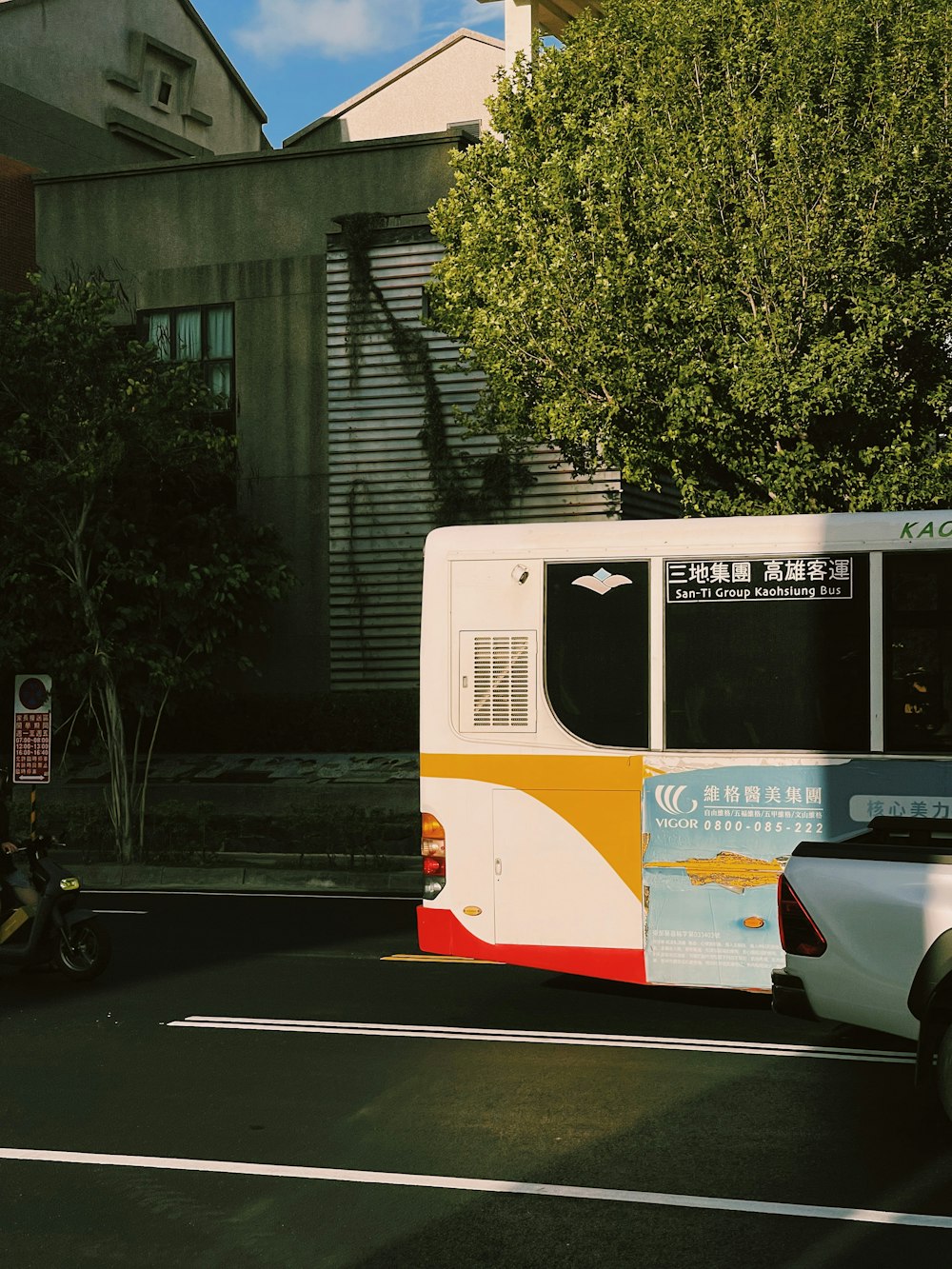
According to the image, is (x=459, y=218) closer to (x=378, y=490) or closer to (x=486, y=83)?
(x=378, y=490)

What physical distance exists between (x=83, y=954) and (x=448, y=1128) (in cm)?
438

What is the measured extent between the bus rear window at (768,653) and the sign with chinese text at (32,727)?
9.38m

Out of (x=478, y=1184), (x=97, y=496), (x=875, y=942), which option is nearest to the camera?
(x=478, y=1184)

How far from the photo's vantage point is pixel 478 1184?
534 cm

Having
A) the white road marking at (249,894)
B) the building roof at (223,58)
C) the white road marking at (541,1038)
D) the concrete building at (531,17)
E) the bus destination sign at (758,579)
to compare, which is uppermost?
the building roof at (223,58)

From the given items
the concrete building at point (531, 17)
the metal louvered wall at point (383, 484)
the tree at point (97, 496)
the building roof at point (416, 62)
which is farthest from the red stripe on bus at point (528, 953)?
the building roof at point (416, 62)

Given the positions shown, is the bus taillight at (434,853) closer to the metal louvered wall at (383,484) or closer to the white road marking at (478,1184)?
the white road marking at (478,1184)

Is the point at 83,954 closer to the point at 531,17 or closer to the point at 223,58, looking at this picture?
the point at 531,17

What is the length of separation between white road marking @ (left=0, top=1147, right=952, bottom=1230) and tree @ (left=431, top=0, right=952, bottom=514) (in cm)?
1099

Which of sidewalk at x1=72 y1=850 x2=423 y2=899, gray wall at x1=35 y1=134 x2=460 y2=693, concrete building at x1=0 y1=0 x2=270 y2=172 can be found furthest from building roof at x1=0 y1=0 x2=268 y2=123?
sidewalk at x1=72 y1=850 x2=423 y2=899

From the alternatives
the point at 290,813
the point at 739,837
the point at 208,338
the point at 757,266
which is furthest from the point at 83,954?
the point at 208,338

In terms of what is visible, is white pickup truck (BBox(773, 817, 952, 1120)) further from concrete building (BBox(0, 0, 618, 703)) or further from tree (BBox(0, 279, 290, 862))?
concrete building (BBox(0, 0, 618, 703))

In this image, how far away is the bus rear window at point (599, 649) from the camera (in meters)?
8.10

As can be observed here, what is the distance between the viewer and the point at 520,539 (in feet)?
27.6
